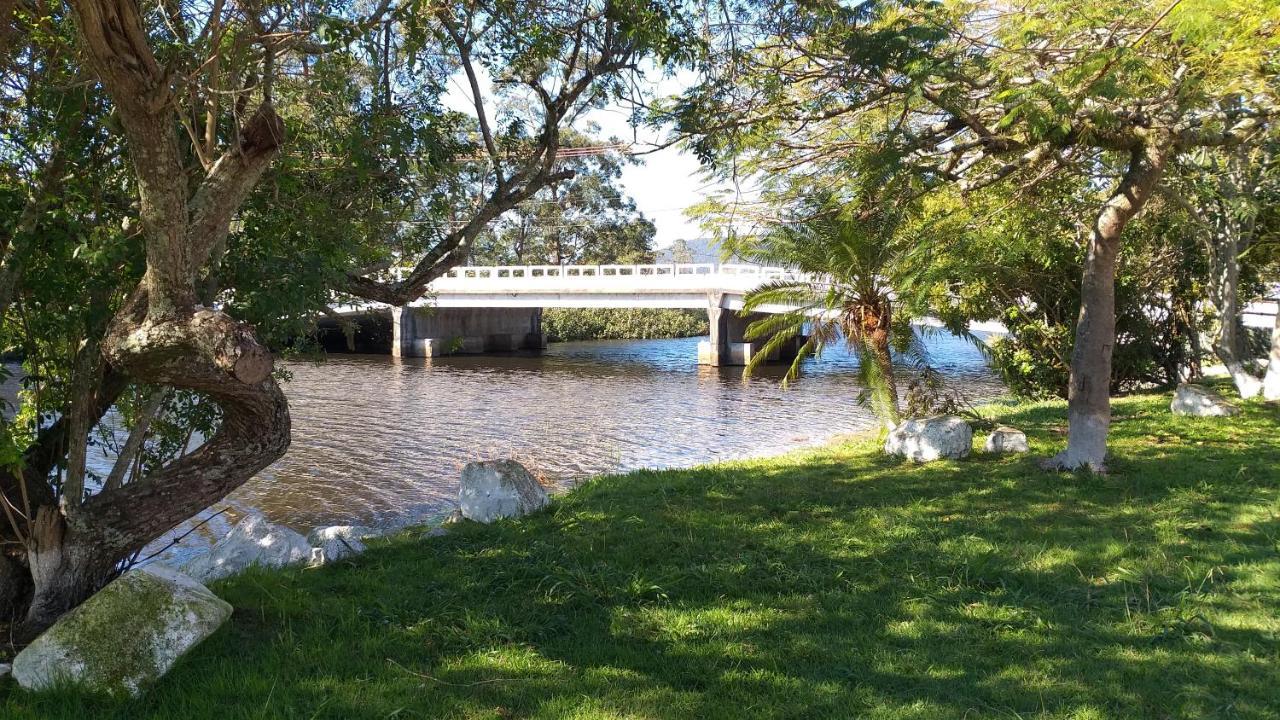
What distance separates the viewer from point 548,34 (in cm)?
746

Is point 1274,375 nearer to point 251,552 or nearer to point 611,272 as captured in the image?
point 251,552

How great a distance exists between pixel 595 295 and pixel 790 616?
3077cm

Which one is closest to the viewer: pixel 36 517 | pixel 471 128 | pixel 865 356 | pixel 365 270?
pixel 36 517

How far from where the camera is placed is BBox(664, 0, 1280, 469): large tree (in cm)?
665

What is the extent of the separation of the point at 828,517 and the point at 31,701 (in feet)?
17.2

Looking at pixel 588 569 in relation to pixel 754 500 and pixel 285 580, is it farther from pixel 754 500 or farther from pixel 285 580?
pixel 754 500

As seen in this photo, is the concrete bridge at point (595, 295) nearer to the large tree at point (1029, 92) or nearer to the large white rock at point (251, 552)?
the large tree at point (1029, 92)

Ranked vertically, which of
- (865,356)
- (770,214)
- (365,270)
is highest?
(770,214)

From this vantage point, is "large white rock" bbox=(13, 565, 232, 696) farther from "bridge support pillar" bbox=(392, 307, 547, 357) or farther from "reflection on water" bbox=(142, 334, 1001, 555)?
"bridge support pillar" bbox=(392, 307, 547, 357)

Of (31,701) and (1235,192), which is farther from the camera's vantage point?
(1235,192)

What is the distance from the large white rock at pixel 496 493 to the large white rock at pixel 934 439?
170 inches

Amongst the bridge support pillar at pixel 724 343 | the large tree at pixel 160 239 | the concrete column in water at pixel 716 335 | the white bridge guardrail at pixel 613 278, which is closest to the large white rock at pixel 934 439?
the large tree at pixel 160 239

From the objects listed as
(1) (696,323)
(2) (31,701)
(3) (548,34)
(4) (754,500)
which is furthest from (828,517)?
(1) (696,323)

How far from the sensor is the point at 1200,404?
→ 1129 centimetres
